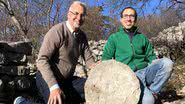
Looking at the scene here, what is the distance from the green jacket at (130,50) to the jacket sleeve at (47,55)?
963 millimetres

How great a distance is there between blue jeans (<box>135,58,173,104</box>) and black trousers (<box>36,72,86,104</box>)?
0.73 m

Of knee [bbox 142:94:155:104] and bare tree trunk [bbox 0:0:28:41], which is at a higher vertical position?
bare tree trunk [bbox 0:0:28:41]

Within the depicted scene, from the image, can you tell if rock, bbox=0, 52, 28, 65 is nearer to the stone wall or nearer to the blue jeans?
the stone wall

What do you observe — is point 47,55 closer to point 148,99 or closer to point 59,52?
point 59,52

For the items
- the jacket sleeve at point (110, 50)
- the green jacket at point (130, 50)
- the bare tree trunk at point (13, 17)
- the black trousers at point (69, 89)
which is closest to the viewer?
the black trousers at point (69, 89)

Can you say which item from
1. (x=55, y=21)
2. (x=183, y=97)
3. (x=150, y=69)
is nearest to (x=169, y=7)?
(x=55, y=21)

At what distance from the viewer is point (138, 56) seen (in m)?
4.73

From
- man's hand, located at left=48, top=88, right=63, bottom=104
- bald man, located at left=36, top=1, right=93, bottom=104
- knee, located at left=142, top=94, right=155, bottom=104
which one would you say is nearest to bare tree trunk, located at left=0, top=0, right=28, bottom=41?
bald man, located at left=36, top=1, right=93, bottom=104

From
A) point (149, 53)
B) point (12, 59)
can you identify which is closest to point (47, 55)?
point (149, 53)

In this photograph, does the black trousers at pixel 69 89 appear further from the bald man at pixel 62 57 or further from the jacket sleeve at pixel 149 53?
the jacket sleeve at pixel 149 53

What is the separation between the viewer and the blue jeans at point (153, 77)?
14.4 feet

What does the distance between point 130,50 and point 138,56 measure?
0.12m

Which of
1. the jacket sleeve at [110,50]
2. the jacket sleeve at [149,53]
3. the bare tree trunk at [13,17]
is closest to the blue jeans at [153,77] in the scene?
the jacket sleeve at [149,53]

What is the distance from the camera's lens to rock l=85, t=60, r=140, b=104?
4527 millimetres
